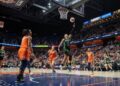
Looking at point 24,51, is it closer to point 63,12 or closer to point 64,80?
point 64,80

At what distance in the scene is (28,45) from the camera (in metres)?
8.02

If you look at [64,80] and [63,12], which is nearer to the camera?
[64,80]

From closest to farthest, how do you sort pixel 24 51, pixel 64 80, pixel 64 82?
pixel 24 51 → pixel 64 82 → pixel 64 80

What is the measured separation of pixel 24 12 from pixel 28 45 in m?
27.9

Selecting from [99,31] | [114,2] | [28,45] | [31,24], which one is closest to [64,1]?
[114,2]

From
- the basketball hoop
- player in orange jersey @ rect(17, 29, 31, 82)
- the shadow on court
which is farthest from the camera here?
the basketball hoop

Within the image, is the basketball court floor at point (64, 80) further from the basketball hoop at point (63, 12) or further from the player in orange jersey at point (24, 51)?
the basketball hoop at point (63, 12)

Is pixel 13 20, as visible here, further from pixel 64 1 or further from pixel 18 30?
pixel 64 1

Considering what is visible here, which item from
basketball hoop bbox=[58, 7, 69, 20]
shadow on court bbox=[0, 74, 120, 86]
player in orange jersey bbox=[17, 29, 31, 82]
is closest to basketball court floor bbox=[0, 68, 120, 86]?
shadow on court bbox=[0, 74, 120, 86]

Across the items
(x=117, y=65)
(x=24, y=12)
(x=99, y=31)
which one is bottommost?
(x=117, y=65)

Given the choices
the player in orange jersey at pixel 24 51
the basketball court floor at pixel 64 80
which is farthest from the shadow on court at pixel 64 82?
the player in orange jersey at pixel 24 51

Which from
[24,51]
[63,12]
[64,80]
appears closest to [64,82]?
[64,80]

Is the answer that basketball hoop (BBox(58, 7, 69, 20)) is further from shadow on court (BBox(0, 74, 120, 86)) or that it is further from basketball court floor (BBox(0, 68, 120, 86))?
shadow on court (BBox(0, 74, 120, 86))

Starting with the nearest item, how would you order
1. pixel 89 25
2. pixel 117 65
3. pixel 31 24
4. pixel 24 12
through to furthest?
pixel 117 65
pixel 24 12
pixel 89 25
pixel 31 24
